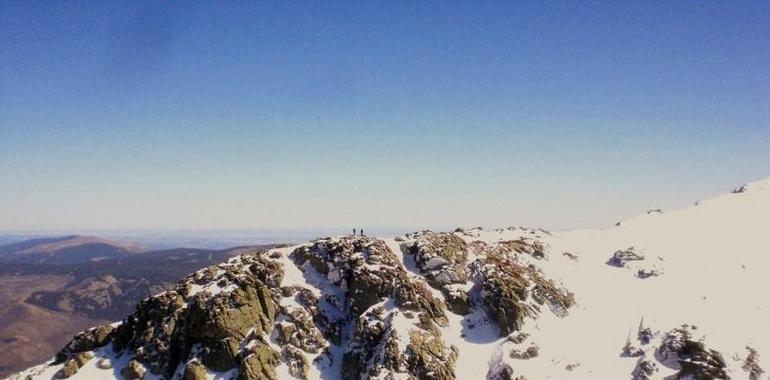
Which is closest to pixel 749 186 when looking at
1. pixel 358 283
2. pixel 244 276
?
pixel 358 283

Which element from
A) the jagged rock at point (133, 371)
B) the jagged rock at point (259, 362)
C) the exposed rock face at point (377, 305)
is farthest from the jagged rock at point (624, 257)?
the jagged rock at point (133, 371)

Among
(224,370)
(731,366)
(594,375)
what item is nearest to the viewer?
(731,366)

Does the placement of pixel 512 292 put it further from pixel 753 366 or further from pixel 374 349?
pixel 753 366

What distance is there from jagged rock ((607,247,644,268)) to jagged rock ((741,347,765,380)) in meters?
32.6

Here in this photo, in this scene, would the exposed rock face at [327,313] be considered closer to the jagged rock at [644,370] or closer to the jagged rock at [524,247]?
the jagged rock at [524,247]

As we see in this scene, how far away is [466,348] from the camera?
57.2 m

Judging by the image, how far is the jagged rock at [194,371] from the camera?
51438 millimetres

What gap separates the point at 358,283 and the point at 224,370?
20.6 metres

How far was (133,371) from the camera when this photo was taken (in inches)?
2110

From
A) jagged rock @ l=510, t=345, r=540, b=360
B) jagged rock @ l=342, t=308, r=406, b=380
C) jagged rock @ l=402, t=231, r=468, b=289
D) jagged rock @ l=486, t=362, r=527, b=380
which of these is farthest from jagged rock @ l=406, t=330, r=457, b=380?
jagged rock @ l=402, t=231, r=468, b=289

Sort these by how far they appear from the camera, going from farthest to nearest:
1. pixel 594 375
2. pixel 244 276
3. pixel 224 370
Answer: pixel 244 276, pixel 224 370, pixel 594 375

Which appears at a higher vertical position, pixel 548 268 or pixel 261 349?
pixel 548 268

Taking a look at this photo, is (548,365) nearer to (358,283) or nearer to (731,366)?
(731,366)

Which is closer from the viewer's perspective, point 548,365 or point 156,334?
point 548,365
